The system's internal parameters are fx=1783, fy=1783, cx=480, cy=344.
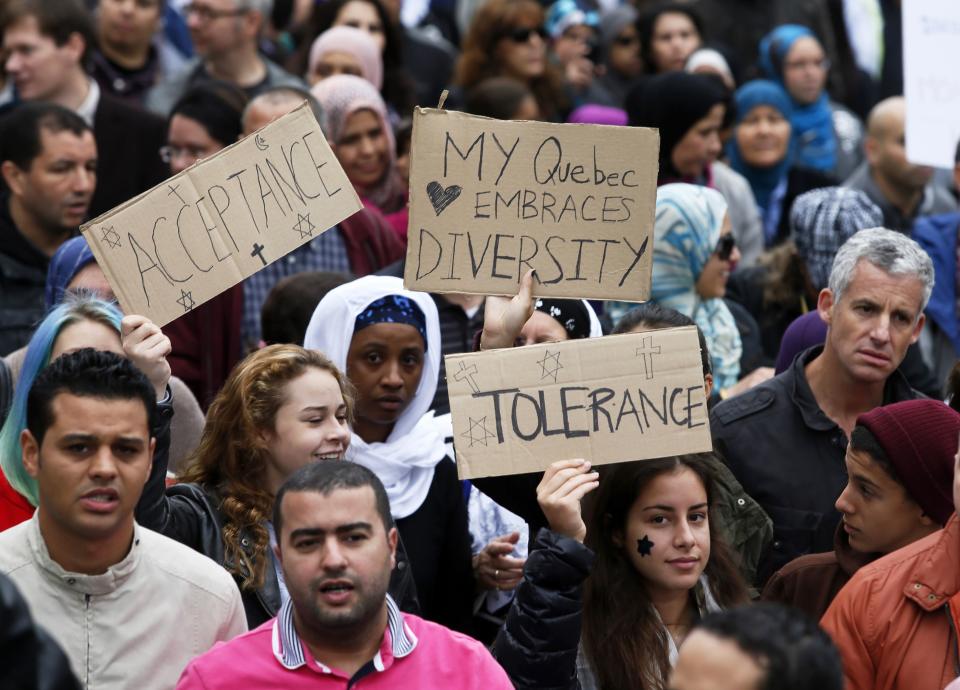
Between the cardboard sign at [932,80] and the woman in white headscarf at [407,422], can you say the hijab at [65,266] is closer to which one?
the woman in white headscarf at [407,422]

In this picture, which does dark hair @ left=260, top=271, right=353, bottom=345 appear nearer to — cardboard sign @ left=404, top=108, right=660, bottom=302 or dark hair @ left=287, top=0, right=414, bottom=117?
cardboard sign @ left=404, top=108, right=660, bottom=302

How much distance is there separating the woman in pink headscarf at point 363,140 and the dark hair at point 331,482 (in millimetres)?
4188

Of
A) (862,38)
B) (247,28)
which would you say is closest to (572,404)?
(247,28)

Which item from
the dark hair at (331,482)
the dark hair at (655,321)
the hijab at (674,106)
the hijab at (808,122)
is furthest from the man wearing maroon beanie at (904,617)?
the hijab at (808,122)

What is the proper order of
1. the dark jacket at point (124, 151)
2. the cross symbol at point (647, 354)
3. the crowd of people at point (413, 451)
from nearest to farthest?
1. the crowd of people at point (413, 451)
2. the cross symbol at point (647, 354)
3. the dark jacket at point (124, 151)

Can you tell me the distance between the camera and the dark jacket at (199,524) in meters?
4.94

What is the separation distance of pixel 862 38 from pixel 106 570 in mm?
10190

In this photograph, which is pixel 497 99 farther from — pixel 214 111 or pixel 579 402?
pixel 579 402

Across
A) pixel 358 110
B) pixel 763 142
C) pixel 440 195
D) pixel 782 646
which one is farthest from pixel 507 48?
pixel 782 646

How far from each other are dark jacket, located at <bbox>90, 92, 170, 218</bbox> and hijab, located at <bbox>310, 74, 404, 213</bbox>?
0.88m

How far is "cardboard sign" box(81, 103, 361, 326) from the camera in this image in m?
5.25

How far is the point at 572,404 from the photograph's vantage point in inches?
195

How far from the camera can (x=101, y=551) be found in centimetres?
450

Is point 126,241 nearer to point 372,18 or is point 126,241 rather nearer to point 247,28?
point 247,28
